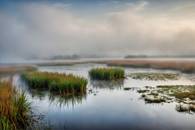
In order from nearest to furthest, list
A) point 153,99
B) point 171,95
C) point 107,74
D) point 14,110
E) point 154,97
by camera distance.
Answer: point 14,110 → point 153,99 → point 154,97 → point 171,95 → point 107,74

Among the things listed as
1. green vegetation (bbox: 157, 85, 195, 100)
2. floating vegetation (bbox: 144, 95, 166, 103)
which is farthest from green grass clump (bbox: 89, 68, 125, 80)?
floating vegetation (bbox: 144, 95, 166, 103)

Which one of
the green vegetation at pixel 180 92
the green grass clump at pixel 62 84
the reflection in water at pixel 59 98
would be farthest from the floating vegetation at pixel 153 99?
the green grass clump at pixel 62 84

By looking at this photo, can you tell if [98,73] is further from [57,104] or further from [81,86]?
[57,104]

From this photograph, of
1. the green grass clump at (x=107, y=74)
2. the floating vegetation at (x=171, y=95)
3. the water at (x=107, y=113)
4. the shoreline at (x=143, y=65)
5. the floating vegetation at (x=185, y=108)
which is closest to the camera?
the water at (x=107, y=113)

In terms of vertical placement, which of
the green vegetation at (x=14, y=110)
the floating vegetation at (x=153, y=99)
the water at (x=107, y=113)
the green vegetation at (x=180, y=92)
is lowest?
the water at (x=107, y=113)

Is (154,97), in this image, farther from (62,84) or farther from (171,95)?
(62,84)

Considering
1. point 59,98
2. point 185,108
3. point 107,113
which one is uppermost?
point 59,98

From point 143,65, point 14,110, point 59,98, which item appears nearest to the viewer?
point 14,110

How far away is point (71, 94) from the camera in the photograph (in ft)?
74.3

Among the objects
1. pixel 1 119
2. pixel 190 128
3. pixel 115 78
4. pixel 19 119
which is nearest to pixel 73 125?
pixel 19 119

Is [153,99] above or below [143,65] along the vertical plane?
below

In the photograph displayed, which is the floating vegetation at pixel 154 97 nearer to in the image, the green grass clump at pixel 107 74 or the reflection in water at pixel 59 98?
the reflection in water at pixel 59 98

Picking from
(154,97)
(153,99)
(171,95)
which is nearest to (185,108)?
(153,99)

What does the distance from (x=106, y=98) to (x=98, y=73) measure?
1240 centimetres
